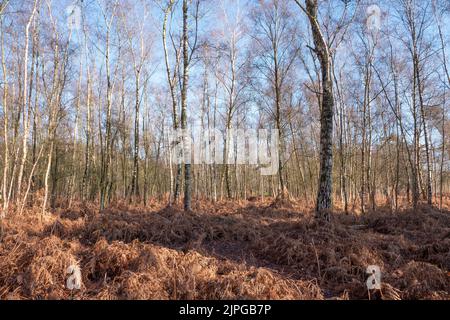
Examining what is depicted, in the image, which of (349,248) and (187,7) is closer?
(349,248)

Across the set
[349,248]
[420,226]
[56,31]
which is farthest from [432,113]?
[56,31]

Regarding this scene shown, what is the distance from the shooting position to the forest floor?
367cm

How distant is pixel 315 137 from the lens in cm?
2233

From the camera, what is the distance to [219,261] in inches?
195

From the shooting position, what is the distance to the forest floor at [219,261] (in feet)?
12.0

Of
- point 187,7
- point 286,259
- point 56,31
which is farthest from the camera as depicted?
point 56,31

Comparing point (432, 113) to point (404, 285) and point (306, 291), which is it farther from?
point (306, 291)

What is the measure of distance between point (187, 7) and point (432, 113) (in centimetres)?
1592

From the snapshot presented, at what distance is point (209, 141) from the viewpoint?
74.6ft

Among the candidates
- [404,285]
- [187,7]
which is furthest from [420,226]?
[187,7]

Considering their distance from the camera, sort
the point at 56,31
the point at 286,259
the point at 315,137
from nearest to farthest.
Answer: the point at 286,259
the point at 56,31
the point at 315,137

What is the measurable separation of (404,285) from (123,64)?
17350 millimetres
